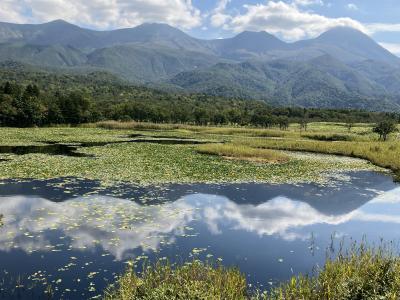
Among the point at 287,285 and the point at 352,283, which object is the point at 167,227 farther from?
the point at 352,283

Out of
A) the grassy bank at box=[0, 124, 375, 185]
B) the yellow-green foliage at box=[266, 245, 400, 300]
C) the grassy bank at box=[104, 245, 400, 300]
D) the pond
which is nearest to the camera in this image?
the grassy bank at box=[104, 245, 400, 300]

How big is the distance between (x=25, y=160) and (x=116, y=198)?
25.3 m

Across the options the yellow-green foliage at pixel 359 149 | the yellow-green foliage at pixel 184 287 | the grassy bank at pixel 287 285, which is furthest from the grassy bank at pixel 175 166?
the grassy bank at pixel 287 285

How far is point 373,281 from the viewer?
1700cm

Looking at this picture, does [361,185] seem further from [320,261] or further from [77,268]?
[77,268]

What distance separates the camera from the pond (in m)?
20.7

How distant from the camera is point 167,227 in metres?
28.5

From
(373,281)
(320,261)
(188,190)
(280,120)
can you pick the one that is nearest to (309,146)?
(188,190)

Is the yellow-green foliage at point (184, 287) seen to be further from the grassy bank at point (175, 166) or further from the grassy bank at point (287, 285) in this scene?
the grassy bank at point (175, 166)

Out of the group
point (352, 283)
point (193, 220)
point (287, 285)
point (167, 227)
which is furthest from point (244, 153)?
point (287, 285)

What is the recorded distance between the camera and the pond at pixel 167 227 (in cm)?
2072

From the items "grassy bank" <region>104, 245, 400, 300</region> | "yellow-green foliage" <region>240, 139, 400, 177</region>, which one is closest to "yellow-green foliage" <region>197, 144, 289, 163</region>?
"yellow-green foliage" <region>240, 139, 400, 177</region>

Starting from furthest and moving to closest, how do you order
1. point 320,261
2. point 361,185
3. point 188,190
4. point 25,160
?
point 25,160 < point 361,185 < point 188,190 < point 320,261

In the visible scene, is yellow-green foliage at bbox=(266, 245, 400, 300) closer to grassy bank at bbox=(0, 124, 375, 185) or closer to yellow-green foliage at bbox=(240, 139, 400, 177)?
grassy bank at bbox=(0, 124, 375, 185)
